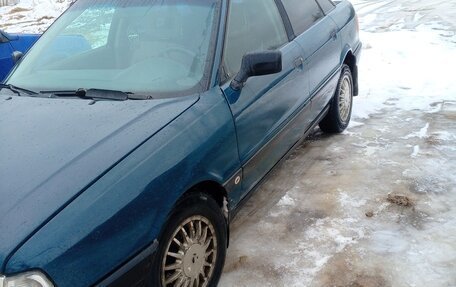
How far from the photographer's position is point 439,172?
3.80 m

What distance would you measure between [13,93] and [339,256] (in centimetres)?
225

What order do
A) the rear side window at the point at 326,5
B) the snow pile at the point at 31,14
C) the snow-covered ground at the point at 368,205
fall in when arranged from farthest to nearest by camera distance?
1. the snow pile at the point at 31,14
2. the rear side window at the point at 326,5
3. the snow-covered ground at the point at 368,205

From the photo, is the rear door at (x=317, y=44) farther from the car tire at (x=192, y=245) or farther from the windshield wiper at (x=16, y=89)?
the windshield wiper at (x=16, y=89)

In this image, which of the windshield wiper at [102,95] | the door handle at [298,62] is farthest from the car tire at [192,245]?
the door handle at [298,62]

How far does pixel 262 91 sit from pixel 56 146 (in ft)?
4.41

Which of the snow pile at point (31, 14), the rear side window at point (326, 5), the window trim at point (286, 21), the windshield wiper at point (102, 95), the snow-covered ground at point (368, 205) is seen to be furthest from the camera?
the snow pile at point (31, 14)

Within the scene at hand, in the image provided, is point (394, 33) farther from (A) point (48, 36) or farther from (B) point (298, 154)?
(A) point (48, 36)

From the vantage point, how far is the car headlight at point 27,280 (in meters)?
1.58

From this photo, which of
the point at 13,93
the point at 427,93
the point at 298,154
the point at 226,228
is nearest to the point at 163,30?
the point at 13,93

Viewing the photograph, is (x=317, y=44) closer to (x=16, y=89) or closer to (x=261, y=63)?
(x=261, y=63)

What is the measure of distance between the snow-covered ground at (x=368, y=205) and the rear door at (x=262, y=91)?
43 centimetres

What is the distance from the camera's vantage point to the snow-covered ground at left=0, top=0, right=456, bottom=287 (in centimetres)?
271

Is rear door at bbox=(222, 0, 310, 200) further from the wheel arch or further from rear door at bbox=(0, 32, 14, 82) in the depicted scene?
rear door at bbox=(0, 32, 14, 82)

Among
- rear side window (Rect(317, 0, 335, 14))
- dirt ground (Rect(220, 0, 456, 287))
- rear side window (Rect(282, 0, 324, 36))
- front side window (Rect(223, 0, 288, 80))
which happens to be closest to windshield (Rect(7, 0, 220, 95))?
front side window (Rect(223, 0, 288, 80))
